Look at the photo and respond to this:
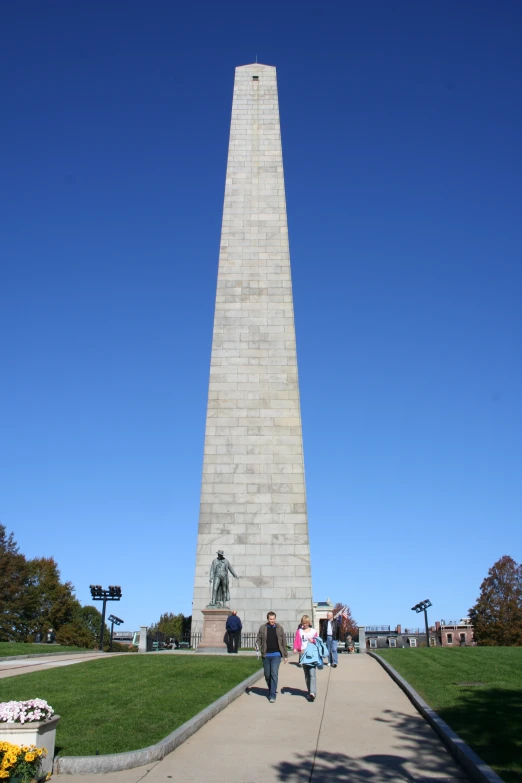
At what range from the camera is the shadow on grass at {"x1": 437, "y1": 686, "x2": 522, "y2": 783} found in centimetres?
823

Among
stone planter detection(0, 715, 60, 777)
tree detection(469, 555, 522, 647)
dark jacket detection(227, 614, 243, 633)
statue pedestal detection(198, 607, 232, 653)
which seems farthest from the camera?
tree detection(469, 555, 522, 647)

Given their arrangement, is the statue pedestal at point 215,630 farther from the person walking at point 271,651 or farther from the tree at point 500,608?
the tree at point 500,608

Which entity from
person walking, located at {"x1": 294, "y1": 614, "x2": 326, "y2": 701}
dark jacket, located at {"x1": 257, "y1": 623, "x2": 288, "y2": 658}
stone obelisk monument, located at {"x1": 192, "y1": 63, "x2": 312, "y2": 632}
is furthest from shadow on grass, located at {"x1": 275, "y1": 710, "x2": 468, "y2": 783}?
stone obelisk monument, located at {"x1": 192, "y1": 63, "x2": 312, "y2": 632}

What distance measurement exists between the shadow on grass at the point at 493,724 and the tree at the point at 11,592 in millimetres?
56810

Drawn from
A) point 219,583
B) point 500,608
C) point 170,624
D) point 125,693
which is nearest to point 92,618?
point 170,624

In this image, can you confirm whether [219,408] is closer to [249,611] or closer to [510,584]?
[249,611]

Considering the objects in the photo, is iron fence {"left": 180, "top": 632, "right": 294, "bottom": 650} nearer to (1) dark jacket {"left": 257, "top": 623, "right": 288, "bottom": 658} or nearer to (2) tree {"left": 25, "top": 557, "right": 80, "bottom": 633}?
(1) dark jacket {"left": 257, "top": 623, "right": 288, "bottom": 658}

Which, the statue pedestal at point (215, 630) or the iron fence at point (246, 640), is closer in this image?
the statue pedestal at point (215, 630)

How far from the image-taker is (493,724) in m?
10.2

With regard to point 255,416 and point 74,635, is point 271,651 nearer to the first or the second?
point 255,416

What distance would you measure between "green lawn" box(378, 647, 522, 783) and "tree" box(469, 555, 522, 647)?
1623 inches

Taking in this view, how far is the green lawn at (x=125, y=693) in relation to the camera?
9.63m

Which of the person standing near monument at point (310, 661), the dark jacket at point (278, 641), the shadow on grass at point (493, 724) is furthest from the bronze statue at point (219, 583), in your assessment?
the shadow on grass at point (493, 724)

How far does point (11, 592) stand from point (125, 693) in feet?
180
